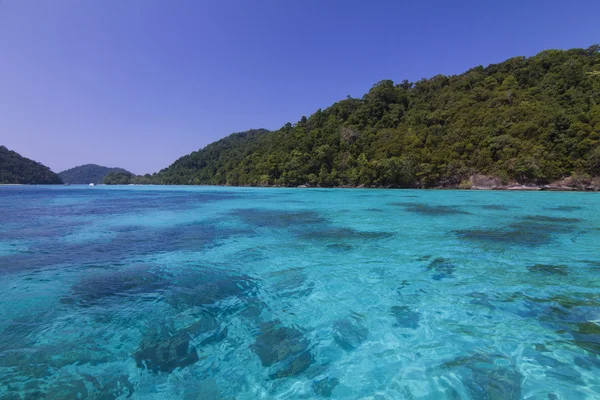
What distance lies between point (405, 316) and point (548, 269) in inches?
179

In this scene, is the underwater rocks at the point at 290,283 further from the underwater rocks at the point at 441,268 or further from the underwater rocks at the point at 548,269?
the underwater rocks at the point at 548,269

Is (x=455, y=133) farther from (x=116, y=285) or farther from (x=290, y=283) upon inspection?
(x=116, y=285)

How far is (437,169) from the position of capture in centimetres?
5716

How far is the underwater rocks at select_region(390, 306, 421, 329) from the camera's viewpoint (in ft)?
13.1

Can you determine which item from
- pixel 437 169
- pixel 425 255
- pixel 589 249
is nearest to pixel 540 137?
pixel 437 169

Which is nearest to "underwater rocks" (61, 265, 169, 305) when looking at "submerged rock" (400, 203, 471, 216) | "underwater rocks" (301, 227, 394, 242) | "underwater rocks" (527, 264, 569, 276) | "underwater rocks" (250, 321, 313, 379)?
"underwater rocks" (250, 321, 313, 379)

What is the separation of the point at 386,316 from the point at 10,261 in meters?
9.28

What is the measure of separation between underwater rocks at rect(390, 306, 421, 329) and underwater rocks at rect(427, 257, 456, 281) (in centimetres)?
177

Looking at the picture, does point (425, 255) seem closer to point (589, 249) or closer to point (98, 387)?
point (589, 249)

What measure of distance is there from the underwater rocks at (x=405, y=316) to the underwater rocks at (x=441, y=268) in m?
1.77

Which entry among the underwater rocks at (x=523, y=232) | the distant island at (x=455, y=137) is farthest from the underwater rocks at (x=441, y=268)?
the distant island at (x=455, y=137)

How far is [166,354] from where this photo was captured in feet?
10.5

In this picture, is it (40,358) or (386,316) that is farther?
(386,316)

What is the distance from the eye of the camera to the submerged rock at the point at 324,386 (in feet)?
8.82
